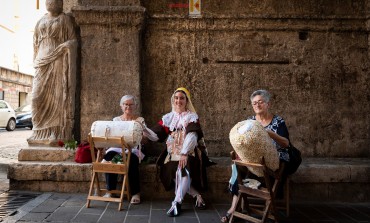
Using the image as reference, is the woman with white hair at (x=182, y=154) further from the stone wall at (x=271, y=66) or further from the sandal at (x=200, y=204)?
the stone wall at (x=271, y=66)

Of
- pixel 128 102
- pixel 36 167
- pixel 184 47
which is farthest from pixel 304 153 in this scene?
pixel 36 167

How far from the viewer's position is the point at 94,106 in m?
4.90

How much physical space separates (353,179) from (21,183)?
4.51 meters

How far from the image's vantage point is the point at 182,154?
4027 mm

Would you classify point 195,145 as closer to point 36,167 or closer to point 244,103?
point 244,103

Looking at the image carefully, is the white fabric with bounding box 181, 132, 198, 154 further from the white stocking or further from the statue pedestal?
the statue pedestal

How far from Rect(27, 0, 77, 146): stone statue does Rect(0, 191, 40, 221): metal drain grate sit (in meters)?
0.83

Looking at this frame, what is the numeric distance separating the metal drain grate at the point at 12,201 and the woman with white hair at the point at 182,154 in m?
1.70

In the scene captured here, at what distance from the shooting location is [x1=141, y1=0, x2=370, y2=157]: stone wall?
17.2 feet

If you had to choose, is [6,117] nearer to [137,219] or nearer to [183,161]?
[183,161]

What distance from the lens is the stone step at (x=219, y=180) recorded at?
4.41 metres

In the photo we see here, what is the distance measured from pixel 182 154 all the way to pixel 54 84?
2317 millimetres

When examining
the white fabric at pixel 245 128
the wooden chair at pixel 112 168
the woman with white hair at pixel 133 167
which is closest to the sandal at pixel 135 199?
the woman with white hair at pixel 133 167

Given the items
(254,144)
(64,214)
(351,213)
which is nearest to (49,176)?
(64,214)
